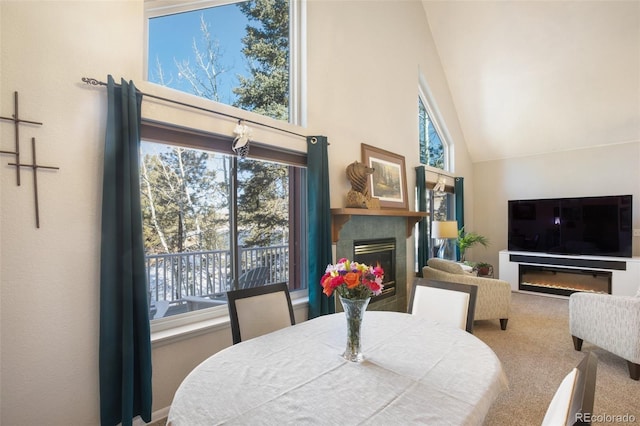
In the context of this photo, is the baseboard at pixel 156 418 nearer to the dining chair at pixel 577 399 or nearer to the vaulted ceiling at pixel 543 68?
the dining chair at pixel 577 399

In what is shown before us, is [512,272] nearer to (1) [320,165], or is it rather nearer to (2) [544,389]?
(2) [544,389]

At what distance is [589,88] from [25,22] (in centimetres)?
641

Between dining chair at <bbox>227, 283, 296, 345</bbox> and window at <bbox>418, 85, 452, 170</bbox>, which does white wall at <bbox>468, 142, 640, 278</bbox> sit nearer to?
window at <bbox>418, 85, 452, 170</bbox>

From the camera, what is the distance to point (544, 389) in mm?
2404

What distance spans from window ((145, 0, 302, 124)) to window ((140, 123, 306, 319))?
475 millimetres

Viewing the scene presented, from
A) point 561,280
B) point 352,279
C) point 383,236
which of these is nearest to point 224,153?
point 352,279

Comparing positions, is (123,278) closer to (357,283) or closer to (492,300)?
(357,283)

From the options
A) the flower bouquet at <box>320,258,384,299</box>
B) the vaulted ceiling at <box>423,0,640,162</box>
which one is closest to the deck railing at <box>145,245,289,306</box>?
the flower bouquet at <box>320,258,384,299</box>

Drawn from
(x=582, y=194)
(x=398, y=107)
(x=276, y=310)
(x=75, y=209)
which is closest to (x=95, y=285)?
(x=75, y=209)

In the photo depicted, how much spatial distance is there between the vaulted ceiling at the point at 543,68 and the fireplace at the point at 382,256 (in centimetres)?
340

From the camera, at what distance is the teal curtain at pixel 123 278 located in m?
1.84

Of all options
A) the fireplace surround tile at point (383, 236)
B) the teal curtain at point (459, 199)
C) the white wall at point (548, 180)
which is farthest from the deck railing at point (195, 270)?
the white wall at point (548, 180)

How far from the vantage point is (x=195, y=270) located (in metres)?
3.43

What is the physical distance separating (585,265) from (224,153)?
5658 millimetres
